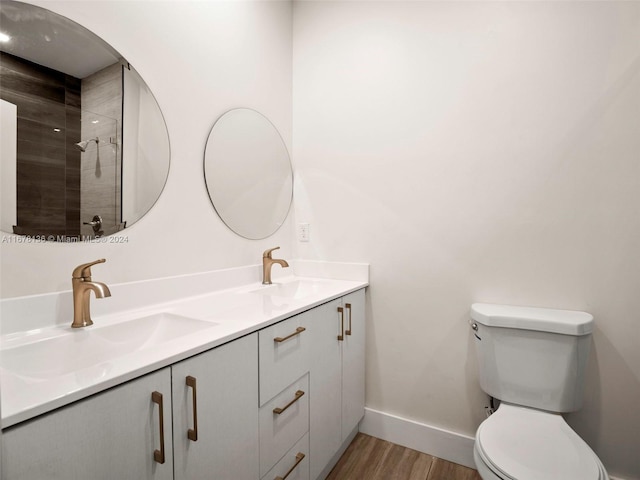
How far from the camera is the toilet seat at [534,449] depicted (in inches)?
40.5

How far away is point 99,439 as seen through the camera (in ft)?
2.28

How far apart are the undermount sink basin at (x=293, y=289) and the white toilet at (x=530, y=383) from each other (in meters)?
0.83

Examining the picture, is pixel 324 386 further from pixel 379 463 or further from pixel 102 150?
pixel 102 150

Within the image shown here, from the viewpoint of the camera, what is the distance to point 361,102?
1975 millimetres

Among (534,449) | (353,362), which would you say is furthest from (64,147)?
(534,449)

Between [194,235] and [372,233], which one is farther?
[372,233]

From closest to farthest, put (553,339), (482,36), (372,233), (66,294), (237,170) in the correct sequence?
(66,294) < (553,339) < (482,36) < (237,170) < (372,233)

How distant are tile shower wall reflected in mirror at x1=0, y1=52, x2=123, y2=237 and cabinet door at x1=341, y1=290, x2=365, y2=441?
3.80 ft

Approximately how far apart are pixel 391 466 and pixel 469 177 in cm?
153

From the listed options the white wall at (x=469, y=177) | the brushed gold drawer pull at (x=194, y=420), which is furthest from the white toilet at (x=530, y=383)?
the brushed gold drawer pull at (x=194, y=420)

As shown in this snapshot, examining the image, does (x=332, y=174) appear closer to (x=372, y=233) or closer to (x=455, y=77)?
(x=372, y=233)

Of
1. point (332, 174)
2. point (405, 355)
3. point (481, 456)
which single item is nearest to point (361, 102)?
point (332, 174)

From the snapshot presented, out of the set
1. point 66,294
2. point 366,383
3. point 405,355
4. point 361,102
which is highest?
point 361,102

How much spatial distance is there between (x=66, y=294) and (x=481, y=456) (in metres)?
1.49
